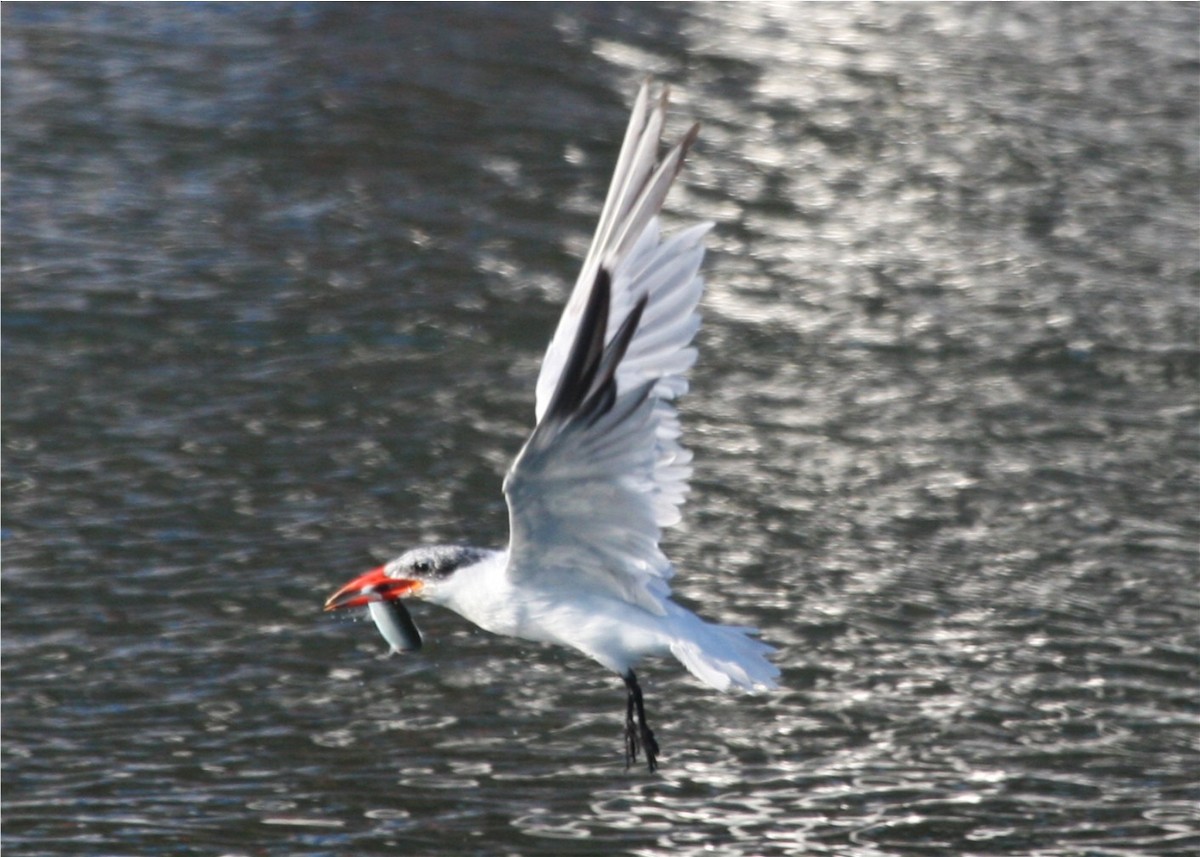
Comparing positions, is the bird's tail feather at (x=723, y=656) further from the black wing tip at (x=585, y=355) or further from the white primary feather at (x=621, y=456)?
the black wing tip at (x=585, y=355)

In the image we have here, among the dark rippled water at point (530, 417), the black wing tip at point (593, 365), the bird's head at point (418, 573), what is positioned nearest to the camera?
the black wing tip at point (593, 365)

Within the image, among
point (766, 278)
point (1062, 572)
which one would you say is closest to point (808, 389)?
point (766, 278)

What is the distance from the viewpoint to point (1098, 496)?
10.4 meters

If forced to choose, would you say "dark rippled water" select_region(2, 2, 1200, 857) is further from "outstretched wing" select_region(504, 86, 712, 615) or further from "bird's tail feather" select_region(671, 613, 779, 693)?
"outstretched wing" select_region(504, 86, 712, 615)

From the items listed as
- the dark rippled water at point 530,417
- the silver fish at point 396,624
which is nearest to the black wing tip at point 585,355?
the silver fish at point 396,624

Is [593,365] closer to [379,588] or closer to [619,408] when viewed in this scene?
[619,408]

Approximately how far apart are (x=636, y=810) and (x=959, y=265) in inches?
241

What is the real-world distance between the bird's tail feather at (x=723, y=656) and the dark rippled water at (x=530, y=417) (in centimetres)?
161

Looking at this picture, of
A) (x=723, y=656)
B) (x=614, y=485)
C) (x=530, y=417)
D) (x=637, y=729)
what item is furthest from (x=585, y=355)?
(x=530, y=417)

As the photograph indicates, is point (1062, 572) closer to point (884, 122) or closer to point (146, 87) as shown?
point (884, 122)

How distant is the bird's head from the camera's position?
6.17m

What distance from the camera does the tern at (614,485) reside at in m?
5.35

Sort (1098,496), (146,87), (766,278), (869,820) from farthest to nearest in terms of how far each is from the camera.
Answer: (146,87), (766,278), (1098,496), (869,820)

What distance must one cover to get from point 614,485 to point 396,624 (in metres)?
1.34
